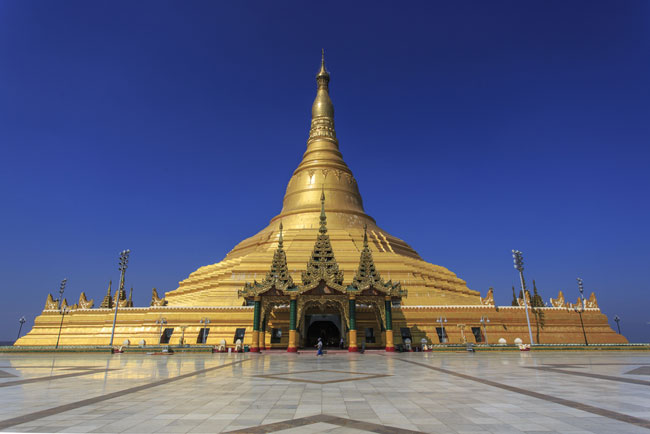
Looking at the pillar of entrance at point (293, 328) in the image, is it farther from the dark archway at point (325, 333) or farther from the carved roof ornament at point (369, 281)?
the dark archway at point (325, 333)

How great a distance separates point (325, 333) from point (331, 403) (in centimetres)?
2337

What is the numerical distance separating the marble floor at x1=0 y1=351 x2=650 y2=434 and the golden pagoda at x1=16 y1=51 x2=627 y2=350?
12071 mm

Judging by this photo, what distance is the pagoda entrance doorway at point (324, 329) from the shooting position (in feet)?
92.6

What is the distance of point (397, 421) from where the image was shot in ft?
18.6

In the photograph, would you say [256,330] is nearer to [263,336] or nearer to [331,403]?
[263,336]

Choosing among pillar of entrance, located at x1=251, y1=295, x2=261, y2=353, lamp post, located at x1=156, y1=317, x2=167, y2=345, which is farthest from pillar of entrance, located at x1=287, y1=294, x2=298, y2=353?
lamp post, located at x1=156, y1=317, x2=167, y2=345

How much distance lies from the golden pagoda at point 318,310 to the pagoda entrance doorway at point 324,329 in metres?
0.08

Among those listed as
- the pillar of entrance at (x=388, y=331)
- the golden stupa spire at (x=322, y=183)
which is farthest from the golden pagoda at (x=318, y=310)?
the golden stupa spire at (x=322, y=183)

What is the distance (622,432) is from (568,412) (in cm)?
127

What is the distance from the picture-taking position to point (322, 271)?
23.5m

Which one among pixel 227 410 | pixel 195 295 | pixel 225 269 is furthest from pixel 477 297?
pixel 227 410

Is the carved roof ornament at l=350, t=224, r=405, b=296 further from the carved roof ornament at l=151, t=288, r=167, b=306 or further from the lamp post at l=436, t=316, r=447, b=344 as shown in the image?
the carved roof ornament at l=151, t=288, r=167, b=306

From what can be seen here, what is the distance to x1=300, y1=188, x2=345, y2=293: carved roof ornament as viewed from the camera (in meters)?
23.3

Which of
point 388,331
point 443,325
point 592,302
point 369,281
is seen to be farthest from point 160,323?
point 592,302
